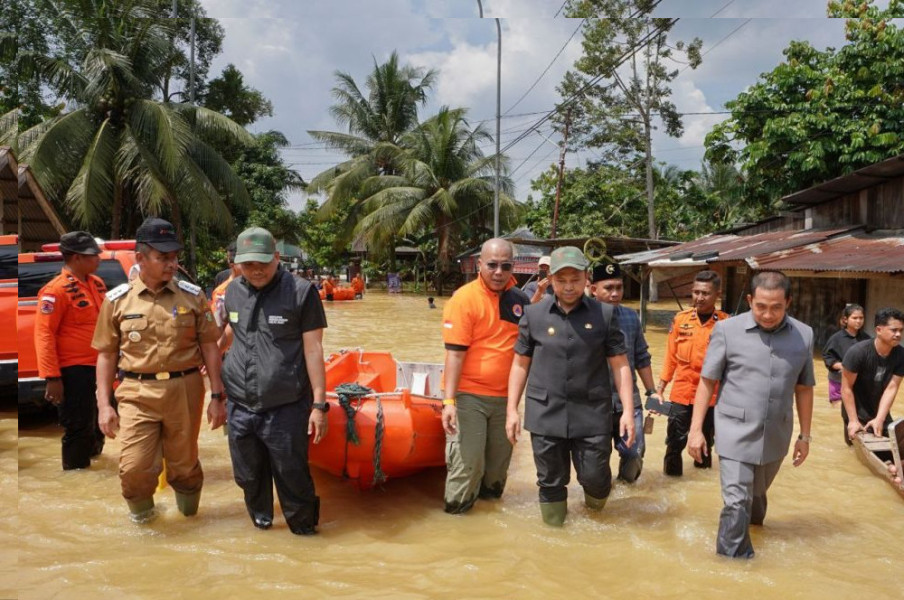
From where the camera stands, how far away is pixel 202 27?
19.3 ft

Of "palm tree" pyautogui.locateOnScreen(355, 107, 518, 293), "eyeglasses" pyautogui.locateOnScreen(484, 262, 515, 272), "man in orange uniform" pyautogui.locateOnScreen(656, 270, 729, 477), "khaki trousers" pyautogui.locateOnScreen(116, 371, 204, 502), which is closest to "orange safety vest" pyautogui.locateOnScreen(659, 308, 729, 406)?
"man in orange uniform" pyautogui.locateOnScreen(656, 270, 729, 477)

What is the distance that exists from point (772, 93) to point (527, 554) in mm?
14953

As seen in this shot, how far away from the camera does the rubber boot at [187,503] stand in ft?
13.5

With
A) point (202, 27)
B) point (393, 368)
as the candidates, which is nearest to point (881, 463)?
point (393, 368)

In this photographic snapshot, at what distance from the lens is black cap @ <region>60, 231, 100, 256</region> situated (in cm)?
459

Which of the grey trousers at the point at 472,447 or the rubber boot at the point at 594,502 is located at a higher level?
the grey trousers at the point at 472,447

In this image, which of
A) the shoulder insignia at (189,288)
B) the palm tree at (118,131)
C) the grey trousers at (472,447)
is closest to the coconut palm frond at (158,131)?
the palm tree at (118,131)

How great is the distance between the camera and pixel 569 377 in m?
3.86

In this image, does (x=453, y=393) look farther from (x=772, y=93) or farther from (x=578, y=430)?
(x=772, y=93)

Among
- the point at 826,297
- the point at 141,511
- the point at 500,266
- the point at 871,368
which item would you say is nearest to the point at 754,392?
the point at 500,266

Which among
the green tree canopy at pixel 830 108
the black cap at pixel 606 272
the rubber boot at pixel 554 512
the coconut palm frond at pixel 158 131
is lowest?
the rubber boot at pixel 554 512

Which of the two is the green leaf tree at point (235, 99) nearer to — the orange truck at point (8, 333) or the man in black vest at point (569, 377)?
the orange truck at point (8, 333)

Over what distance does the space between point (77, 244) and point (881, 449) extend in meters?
6.28

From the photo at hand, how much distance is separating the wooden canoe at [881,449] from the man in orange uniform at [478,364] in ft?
9.51
